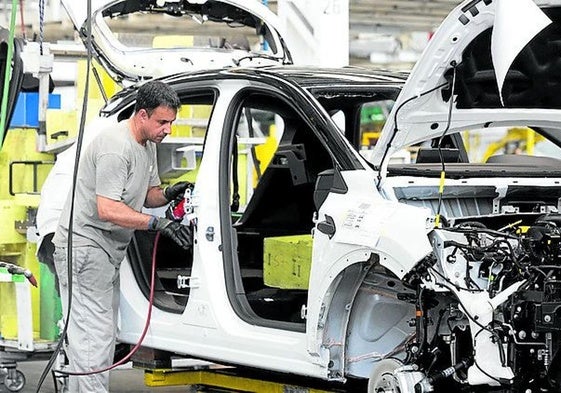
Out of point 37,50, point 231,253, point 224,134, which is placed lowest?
point 231,253

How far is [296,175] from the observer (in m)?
7.39

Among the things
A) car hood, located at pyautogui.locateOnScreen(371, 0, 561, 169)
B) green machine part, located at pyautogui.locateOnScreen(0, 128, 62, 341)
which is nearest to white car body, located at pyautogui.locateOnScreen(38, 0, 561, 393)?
car hood, located at pyautogui.locateOnScreen(371, 0, 561, 169)

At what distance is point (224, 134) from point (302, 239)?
2.40 ft

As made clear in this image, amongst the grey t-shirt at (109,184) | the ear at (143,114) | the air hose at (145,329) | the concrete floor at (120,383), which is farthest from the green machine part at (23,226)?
the ear at (143,114)

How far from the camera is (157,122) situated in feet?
22.8

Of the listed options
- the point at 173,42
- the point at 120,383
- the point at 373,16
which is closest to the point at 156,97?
the point at 173,42

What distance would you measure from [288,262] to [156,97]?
1161 millimetres

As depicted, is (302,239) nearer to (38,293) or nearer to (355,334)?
(355,334)

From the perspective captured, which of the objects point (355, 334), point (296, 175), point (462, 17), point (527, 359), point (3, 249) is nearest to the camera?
point (527, 359)

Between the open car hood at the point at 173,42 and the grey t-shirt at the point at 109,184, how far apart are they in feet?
3.08

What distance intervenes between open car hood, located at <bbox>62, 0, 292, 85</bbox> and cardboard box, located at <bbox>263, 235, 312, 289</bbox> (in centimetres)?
187

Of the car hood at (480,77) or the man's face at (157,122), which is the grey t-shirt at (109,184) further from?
the car hood at (480,77)

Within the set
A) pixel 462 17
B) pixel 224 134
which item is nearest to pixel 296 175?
pixel 224 134

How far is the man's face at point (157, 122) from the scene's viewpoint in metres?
6.91
